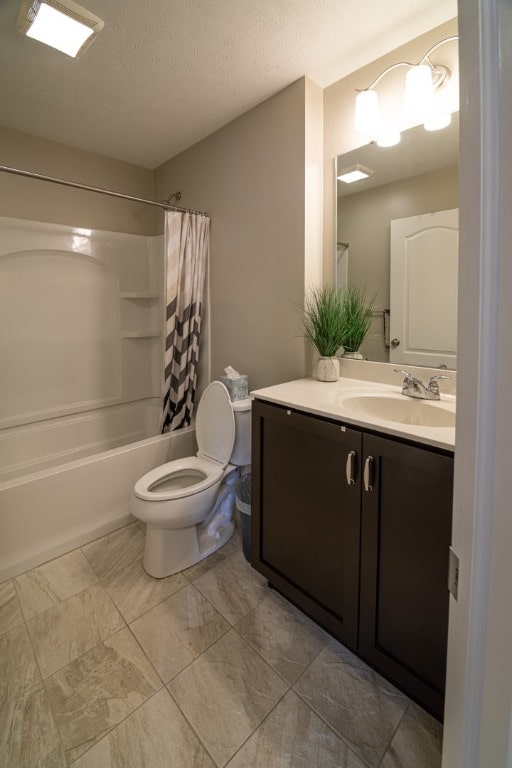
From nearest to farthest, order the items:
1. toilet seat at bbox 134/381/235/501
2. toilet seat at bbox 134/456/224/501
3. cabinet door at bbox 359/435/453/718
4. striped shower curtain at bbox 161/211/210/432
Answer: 1. cabinet door at bbox 359/435/453/718
2. toilet seat at bbox 134/456/224/501
3. toilet seat at bbox 134/381/235/501
4. striped shower curtain at bbox 161/211/210/432

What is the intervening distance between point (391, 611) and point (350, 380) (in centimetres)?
105

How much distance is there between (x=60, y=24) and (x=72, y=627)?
247 centimetres

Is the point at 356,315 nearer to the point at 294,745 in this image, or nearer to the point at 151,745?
the point at 294,745

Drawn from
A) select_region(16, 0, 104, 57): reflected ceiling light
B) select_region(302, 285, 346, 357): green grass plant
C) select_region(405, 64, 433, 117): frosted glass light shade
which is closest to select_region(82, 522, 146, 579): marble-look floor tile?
select_region(302, 285, 346, 357): green grass plant

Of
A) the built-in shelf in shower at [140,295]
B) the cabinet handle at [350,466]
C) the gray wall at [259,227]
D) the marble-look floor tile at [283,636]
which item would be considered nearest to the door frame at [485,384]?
the cabinet handle at [350,466]

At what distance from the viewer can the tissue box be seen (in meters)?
2.09

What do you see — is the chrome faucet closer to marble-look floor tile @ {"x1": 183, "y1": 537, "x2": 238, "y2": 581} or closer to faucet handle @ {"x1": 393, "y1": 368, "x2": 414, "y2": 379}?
faucet handle @ {"x1": 393, "y1": 368, "x2": 414, "y2": 379}

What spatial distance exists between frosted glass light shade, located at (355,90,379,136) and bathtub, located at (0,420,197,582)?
200 centimetres

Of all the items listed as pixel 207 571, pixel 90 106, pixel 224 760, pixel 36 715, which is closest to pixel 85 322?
pixel 90 106

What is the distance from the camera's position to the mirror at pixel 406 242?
1.58m

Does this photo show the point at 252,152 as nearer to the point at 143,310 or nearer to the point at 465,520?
the point at 143,310

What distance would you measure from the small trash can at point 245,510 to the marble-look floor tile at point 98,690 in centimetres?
66

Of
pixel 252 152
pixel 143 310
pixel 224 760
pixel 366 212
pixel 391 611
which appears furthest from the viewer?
pixel 143 310

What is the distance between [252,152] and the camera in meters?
2.14
